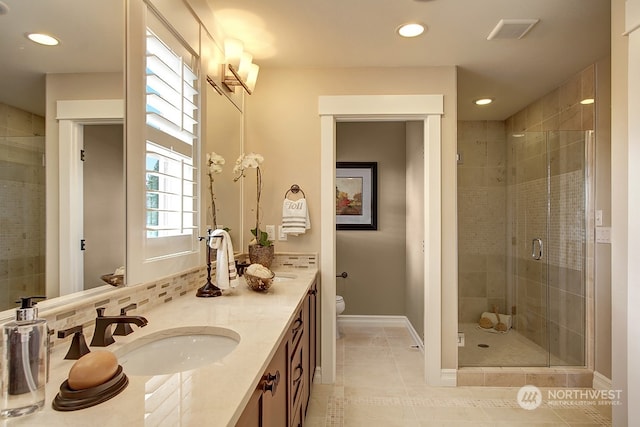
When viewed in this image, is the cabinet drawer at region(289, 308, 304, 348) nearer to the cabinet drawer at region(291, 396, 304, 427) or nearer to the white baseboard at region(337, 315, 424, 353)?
the cabinet drawer at region(291, 396, 304, 427)

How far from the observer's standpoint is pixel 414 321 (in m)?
3.65

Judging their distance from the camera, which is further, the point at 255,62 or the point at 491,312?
the point at 491,312

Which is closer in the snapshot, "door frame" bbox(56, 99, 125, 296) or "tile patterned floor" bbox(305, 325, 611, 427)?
"door frame" bbox(56, 99, 125, 296)

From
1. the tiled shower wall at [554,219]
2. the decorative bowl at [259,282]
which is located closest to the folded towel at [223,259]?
the decorative bowl at [259,282]

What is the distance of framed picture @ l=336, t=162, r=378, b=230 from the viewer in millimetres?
4145

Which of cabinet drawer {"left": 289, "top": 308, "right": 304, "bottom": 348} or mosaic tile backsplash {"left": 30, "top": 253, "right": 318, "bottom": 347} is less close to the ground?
mosaic tile backsplash {"left": 30, "top": 253, "right": 318, "bottom": 347}

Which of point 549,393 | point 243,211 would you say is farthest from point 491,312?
point 243,211

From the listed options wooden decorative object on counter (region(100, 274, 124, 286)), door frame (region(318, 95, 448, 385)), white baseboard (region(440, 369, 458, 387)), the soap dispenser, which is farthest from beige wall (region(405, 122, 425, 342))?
the soap dispenser

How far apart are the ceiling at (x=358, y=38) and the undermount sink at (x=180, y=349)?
781 millimetres

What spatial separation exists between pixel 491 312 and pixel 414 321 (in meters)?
0.85

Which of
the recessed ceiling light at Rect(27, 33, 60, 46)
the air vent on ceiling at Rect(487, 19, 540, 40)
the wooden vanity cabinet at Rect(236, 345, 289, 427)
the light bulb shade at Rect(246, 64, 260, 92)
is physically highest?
the air vent on ceiling at Rect(487, 19, 540, 40)

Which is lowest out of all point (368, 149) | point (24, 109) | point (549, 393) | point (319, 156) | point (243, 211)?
point (549, 393)

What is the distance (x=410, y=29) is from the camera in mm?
2150

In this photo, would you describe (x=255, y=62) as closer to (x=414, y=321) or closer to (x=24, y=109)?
(x=24, y=109)
